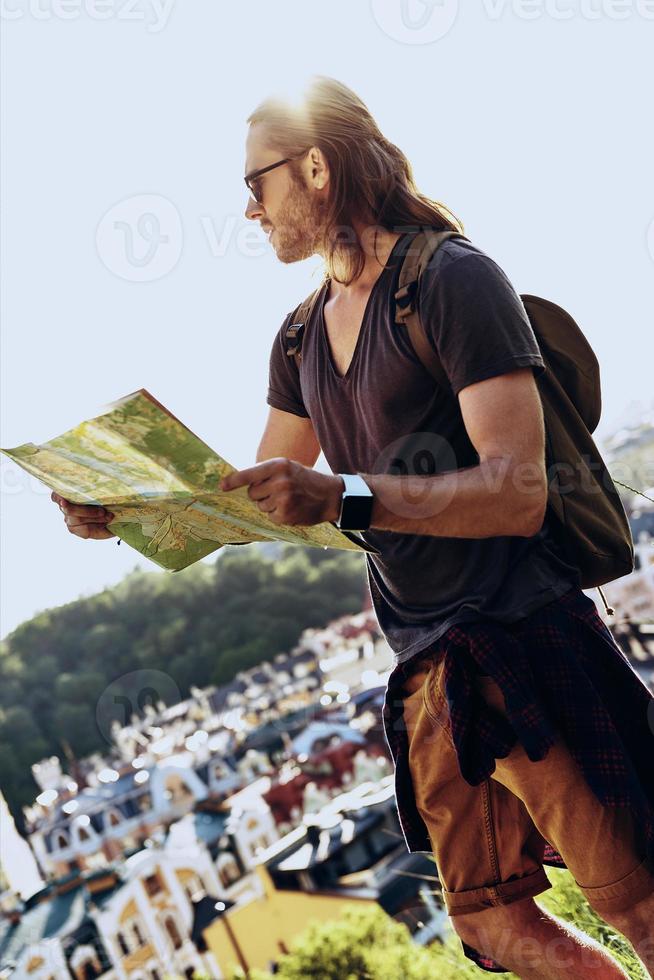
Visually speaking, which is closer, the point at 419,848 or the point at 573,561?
the point at 573,561

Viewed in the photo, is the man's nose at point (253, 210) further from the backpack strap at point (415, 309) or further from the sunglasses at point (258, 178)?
the backpack strap at point (415, 309)

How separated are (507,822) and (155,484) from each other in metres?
0.70

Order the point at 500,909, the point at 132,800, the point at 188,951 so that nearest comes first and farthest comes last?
the point at 500,909 < the point at 188,951 < the point at 132,800

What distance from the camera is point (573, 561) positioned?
143 cm

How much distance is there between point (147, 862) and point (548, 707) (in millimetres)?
20685

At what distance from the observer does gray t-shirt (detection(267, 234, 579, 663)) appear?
4.20ft

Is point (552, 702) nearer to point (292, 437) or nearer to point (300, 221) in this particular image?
point (292, 437)

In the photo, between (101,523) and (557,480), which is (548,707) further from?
(101,523)

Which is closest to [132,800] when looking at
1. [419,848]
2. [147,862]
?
[147,862]

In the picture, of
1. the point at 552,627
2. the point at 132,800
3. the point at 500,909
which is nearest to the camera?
the point at 552,627

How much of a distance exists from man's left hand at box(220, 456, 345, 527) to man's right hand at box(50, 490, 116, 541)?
317 mm

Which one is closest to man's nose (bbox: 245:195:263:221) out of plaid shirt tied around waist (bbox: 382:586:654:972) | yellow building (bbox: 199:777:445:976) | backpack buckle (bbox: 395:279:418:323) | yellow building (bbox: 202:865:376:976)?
backpack buckle (bbox: 395:279:418:323)

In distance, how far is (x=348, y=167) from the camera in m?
1.49

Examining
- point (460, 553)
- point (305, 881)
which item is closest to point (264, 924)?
point (305, 881)
